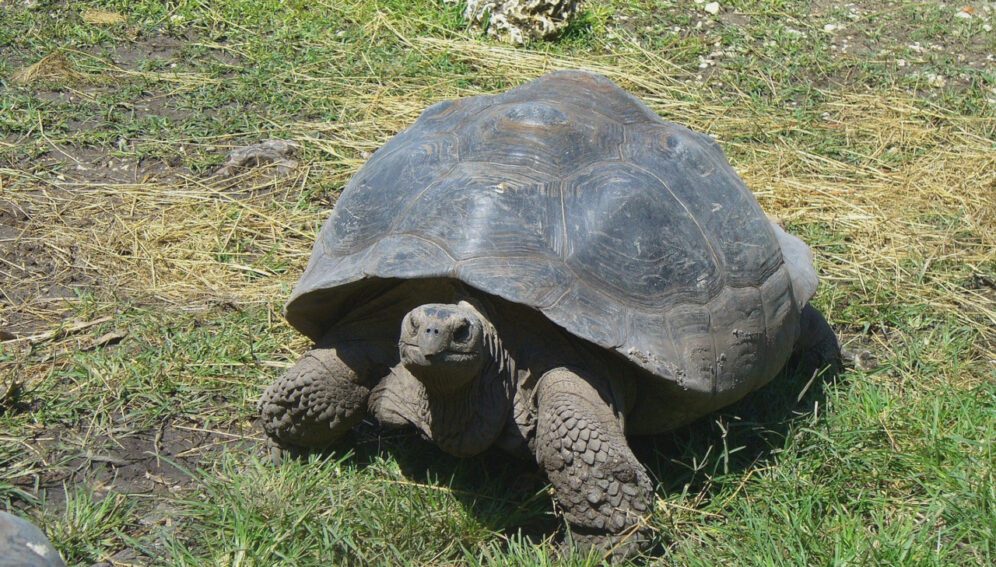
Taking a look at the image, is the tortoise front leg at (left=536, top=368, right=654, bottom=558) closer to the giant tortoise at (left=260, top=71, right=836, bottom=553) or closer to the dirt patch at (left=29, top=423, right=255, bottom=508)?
the giant tortoise at (left=260, top=71, right=836, bottom=553)

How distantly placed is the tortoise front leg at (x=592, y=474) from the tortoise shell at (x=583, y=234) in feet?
0.66

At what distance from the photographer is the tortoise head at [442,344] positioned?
2609 millimetres

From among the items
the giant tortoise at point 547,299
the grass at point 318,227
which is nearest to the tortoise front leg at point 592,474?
the giant tortoise at point 547,299

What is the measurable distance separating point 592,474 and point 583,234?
0.67m

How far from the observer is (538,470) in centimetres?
322

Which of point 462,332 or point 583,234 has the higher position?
point 583,234

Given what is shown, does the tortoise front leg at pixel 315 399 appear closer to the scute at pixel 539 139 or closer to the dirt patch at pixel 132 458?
the dirt patch at pixel 132 458

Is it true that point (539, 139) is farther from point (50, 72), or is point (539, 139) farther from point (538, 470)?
point (50, 72)

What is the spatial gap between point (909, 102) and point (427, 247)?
3961mm

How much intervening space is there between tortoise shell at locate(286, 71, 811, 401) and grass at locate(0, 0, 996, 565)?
389mm

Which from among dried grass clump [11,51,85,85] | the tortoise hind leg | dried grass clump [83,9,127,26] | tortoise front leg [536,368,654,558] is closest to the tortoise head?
tortoise front leg [536,368,654,558]

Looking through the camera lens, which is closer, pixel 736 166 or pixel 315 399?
pixel 315 399

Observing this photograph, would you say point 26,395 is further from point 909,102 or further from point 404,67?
point 909,102

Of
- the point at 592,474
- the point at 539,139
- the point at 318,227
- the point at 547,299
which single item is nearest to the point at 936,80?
the point at 318,227
